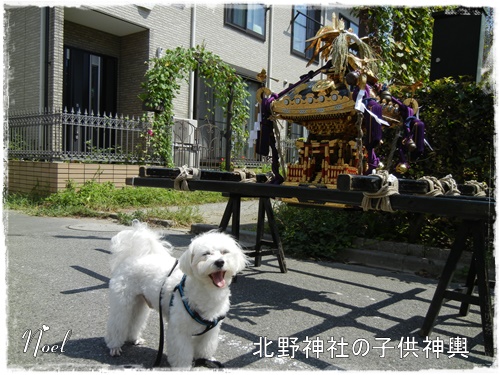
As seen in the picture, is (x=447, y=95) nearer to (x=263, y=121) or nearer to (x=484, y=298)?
(x=263, y=121)

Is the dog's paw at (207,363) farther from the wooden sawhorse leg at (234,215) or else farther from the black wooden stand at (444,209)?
the wooden sawhorse leg at (234,215)

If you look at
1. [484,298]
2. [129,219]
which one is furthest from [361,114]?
[129,219]

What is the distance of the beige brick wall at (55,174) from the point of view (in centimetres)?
944

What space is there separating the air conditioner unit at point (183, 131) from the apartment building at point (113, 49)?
0.42 metres

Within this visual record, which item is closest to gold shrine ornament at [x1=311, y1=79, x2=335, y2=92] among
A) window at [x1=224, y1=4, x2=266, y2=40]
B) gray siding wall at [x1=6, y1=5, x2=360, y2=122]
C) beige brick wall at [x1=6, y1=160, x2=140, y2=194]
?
beige brick wall at [x1=6, y1=160, x2=140, y2=194]

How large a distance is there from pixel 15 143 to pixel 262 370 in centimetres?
1027

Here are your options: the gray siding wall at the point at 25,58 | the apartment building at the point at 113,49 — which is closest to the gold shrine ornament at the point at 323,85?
the apartment building at the point at 113,49

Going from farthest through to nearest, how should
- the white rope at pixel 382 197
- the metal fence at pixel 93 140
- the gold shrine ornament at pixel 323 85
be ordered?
the metal fence at pixel 93 140 → the gold shrine ornament at pixel 323 85 → the white rope at pixel 382 197

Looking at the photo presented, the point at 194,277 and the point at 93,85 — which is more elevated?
the point at 93,85

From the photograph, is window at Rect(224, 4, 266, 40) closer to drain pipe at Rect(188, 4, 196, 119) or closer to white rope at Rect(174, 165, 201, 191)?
drain pipe at Rect(188, 4, 196, 119)

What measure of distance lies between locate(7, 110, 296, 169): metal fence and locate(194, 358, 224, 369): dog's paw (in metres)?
5.95

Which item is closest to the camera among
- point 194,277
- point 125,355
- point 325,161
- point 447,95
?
point 194,277

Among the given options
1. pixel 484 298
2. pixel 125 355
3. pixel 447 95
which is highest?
pixel 447 95

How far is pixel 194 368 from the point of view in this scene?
8.64 feet
